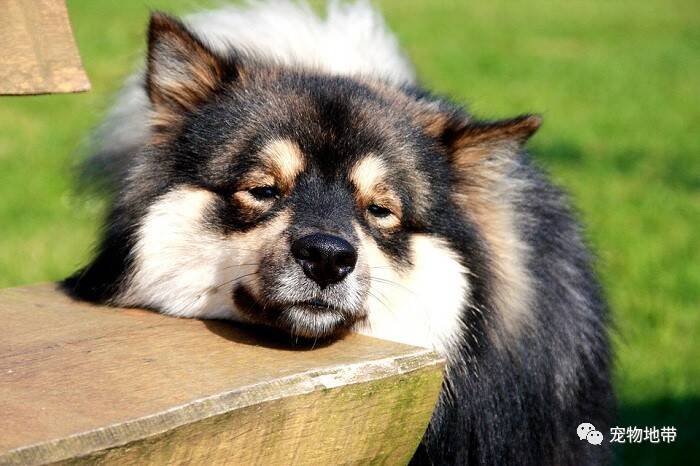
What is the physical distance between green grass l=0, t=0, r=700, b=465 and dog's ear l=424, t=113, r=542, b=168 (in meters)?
0.89

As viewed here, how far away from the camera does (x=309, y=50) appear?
3.88 m

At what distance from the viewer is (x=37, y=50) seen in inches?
124

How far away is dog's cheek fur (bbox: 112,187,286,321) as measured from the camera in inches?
116

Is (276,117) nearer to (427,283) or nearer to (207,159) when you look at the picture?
(207,159)

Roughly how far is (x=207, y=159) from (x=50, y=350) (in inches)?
38.5

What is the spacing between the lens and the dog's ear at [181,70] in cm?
324

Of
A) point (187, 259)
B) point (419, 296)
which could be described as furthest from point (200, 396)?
point (419, 296)

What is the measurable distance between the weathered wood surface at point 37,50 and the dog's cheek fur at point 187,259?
50cm

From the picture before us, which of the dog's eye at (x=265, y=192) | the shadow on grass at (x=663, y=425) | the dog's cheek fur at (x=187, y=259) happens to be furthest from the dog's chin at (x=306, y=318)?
the shadow on grass at (x=663, y=425)

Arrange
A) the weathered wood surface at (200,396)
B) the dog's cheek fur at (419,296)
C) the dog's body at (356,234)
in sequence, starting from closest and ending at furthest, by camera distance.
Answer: the weathered wood surface at (200,396) → the dog's body at (356,234) → the dog's cheek fur at (419,296)

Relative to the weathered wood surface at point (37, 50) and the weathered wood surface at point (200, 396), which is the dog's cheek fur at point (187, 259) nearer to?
the weathered wood surface at point (200, 396)

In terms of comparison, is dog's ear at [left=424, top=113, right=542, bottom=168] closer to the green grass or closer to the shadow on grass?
the green grass

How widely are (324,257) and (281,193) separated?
0.39 m

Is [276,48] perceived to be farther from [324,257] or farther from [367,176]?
[324,257]
